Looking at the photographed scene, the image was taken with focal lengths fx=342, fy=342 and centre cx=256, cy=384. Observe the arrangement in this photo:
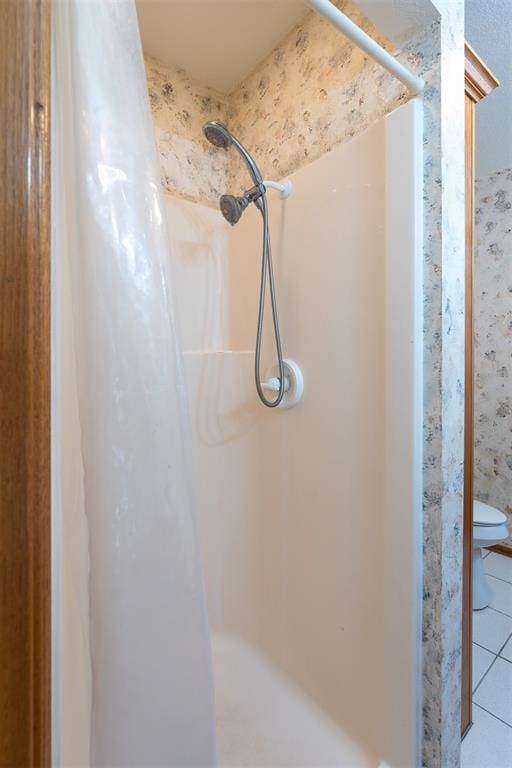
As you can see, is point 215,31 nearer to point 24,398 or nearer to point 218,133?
point 218,133

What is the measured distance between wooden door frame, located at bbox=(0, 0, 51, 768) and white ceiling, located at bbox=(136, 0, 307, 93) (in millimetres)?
1204

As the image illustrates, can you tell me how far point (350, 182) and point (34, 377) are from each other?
1.00 m

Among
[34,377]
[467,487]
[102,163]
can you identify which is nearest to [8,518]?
[34,377]

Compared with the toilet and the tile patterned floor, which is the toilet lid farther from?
the tile patterned floor

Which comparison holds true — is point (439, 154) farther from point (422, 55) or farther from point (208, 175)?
point (208, 175)

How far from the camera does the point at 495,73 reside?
1504 mm

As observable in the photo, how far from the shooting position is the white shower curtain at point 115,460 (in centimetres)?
35

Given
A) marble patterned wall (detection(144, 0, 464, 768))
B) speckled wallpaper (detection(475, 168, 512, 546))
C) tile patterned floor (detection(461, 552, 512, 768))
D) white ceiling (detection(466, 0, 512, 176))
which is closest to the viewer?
marble patterned wall (detection(144, 0, 464, 768))

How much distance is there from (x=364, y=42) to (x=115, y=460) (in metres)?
0.97

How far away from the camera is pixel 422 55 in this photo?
32.3 inches

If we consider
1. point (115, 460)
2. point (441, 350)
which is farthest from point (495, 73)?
point (115, 460)

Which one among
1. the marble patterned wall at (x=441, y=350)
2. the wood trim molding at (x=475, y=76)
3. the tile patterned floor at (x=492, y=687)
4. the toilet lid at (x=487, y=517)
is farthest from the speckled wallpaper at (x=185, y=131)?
the tile patterned floor at (x=492, y=687)

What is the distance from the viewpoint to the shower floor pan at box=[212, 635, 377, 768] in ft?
3.08

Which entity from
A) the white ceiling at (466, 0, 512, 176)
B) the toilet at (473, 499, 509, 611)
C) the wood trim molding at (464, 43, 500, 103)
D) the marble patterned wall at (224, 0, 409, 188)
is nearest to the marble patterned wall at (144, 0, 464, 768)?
the marble patterned wall at (224, 0, 409, 188)
